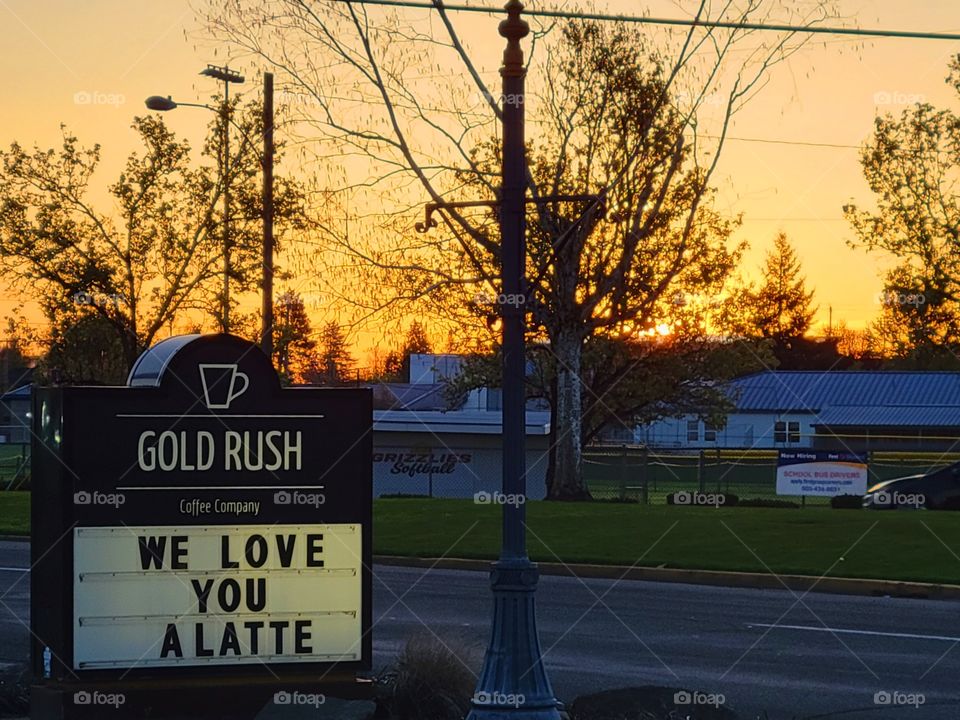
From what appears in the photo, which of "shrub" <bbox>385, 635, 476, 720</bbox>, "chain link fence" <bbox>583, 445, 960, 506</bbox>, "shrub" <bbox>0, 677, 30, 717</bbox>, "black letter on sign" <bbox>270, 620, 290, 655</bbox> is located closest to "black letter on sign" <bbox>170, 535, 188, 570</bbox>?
"black letter on sign" <bbox>270, 620, 290, 655</bbox>

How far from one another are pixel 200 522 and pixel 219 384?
780 millimetres

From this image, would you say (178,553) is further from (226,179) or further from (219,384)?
(226,179)

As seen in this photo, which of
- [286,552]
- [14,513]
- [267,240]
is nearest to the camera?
[286,552]

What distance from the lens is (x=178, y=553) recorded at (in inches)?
306

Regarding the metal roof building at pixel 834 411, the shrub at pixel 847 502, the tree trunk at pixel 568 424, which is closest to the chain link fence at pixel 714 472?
the tree trunk at pixel 568 424

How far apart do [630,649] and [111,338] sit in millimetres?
17640

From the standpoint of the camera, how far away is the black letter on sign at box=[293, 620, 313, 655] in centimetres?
798

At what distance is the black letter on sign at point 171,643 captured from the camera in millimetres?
7754

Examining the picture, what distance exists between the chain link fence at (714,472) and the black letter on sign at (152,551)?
30534mm

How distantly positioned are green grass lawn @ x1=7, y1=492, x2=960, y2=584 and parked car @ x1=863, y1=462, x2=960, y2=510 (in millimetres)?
7352

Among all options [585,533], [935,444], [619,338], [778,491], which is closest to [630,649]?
[585,533]

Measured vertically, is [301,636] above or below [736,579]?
above

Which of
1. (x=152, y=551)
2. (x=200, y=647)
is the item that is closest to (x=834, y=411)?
(x=200, y=647)

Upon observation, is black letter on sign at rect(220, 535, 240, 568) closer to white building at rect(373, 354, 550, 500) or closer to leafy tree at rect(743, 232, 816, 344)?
white building at rect(373, 354, 550, 500)
